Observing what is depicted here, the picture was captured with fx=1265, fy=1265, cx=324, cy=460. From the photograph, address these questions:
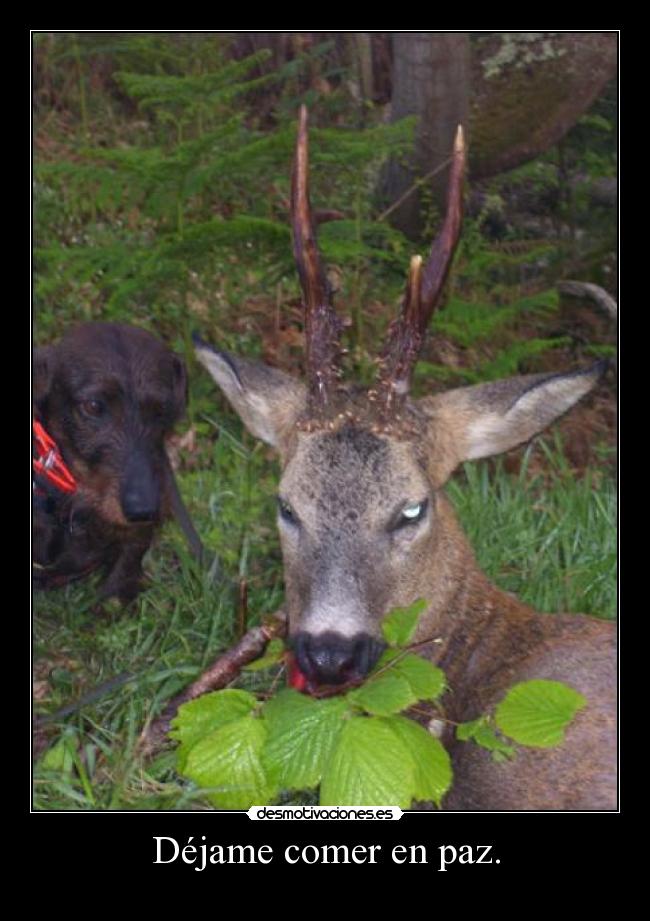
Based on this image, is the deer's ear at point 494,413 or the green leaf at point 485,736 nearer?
the green leaf at point 485,736

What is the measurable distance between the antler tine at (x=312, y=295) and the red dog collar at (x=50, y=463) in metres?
1.84

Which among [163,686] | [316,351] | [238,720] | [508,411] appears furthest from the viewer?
[163,686]

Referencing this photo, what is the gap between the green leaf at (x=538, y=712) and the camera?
4.16 m

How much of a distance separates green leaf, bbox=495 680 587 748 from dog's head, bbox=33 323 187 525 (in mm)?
2241

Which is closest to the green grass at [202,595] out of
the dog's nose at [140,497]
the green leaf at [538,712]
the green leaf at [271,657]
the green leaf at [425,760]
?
the green leaf at [271,657]

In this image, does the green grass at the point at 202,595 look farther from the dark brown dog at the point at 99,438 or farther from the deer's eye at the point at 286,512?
the deer's eye at the point at 286,512

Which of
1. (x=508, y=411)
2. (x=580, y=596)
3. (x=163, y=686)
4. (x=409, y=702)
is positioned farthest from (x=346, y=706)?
(x=580, y=596)

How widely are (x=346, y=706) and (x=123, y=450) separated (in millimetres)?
2368

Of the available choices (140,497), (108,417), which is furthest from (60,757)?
(108,417)

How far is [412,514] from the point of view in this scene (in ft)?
15.0

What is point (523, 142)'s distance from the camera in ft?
33.3

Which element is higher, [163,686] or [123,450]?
[123,450]

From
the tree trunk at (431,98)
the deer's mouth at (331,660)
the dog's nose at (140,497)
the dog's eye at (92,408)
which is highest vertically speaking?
the tree trunk at (431,98)

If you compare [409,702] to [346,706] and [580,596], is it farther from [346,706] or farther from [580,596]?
[580,596]
